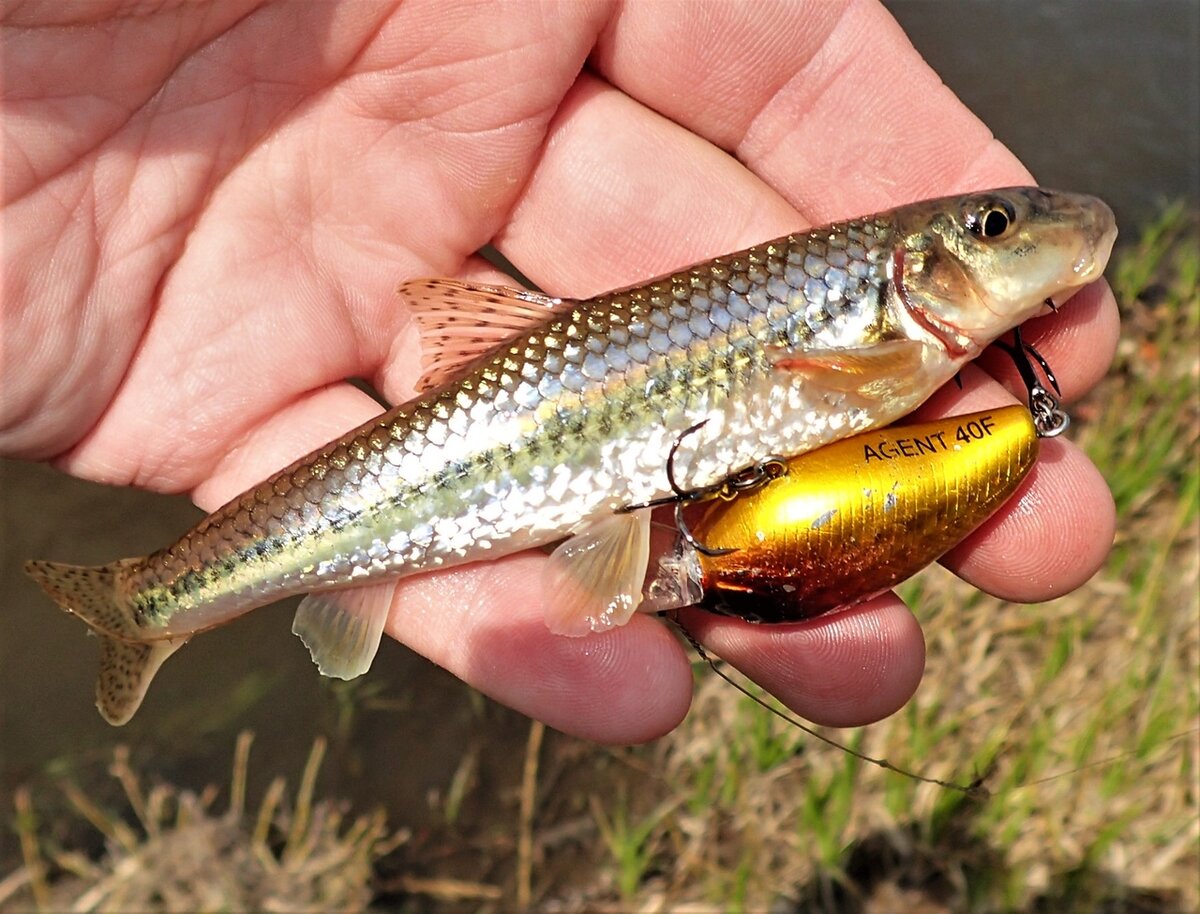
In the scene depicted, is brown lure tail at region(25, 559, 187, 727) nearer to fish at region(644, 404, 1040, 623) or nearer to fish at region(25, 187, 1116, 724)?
fish at region(25, 187, 1116, 724)

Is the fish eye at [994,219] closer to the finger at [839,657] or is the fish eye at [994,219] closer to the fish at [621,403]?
the fish at [621,403]

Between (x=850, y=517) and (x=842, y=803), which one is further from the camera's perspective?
(x=842, y=803)

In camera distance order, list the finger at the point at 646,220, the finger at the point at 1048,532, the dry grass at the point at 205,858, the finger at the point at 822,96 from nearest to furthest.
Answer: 1. the finger at the point at 1048,532
2. the finger at the point at 646,220
3. the finger at the point at 822,96
4. the dry grass at the point at 205,858

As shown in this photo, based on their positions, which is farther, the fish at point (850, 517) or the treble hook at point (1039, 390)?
the treble hook at point (1039, 390)

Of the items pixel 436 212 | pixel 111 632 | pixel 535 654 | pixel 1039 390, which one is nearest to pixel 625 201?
pixel 436 212

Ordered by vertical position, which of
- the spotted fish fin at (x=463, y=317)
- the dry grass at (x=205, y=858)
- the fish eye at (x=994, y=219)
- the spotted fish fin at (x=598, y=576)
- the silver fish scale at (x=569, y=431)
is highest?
the fish eye at (x=994, y=219)

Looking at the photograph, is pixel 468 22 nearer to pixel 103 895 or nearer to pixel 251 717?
pixel 251 717

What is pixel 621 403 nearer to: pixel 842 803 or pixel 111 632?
pixel 111 632

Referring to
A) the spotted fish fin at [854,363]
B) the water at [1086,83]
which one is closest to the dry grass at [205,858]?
the spotted fish fin at [854,363]
